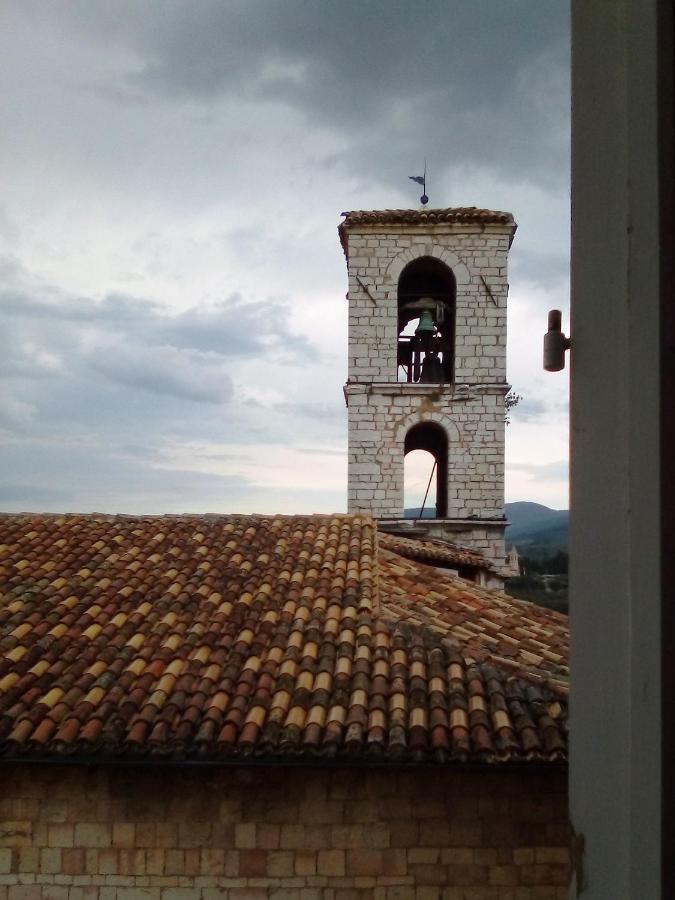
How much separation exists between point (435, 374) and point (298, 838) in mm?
7785

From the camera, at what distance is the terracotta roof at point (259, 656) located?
4215 mm

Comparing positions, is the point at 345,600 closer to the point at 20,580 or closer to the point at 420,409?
the point at 20,580

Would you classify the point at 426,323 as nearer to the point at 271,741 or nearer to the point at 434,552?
the point at 434,552

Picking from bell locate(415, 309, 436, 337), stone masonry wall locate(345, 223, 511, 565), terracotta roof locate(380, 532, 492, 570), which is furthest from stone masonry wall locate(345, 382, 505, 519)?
bell locate(415, 309, 436, 337)

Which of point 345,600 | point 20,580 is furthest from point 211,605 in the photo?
point 20,580

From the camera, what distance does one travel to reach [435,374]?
36.2ft

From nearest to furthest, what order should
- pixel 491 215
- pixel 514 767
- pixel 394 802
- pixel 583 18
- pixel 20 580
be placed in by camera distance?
1. pixel 583 18
2. pixel 514 767
3. pixel 394 802
4. pixel 20 580
5. pixel 491 215

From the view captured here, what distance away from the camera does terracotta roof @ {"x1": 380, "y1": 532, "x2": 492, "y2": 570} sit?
360 inches

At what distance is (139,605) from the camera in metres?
5.95

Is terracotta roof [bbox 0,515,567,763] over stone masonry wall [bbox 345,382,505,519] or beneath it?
beneath

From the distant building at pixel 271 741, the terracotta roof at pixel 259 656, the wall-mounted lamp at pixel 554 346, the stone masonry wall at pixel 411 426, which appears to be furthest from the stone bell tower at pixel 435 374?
the wall-mounted lamp at pixel 554 346

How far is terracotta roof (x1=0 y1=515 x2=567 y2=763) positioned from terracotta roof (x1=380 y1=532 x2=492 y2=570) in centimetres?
144

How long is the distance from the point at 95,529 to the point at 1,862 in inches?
155

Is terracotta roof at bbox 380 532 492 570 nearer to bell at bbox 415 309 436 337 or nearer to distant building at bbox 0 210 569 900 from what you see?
distant building at bbox 0 210 569 900
